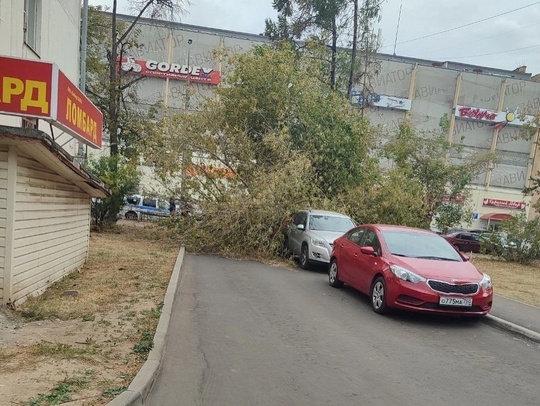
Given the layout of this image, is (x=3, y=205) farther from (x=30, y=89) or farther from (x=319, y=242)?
(x=319, y=242)

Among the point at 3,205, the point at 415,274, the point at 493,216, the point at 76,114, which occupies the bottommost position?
the point at 415,274

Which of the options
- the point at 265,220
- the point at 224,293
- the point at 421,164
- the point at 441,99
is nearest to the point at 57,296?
the point at 224,293

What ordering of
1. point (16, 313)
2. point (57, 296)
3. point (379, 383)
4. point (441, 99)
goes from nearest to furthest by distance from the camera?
point (379, 383) < point (16, 313) < point (57, 296) < point (441, 99)

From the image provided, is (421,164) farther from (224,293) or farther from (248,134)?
(224,293)

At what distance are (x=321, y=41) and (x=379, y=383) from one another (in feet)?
80.1

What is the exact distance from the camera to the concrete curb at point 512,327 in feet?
22.7

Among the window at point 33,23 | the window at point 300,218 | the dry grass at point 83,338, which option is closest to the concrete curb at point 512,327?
the dry grass at point 83,338

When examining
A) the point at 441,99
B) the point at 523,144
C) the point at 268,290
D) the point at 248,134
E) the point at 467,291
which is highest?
the point at 441,99

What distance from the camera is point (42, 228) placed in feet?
25.5

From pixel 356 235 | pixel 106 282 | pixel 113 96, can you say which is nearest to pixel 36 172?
pixel 106 282

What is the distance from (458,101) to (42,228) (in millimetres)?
47860

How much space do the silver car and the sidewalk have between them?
4613mm

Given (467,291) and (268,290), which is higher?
(467,291)

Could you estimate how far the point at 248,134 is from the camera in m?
17.9
